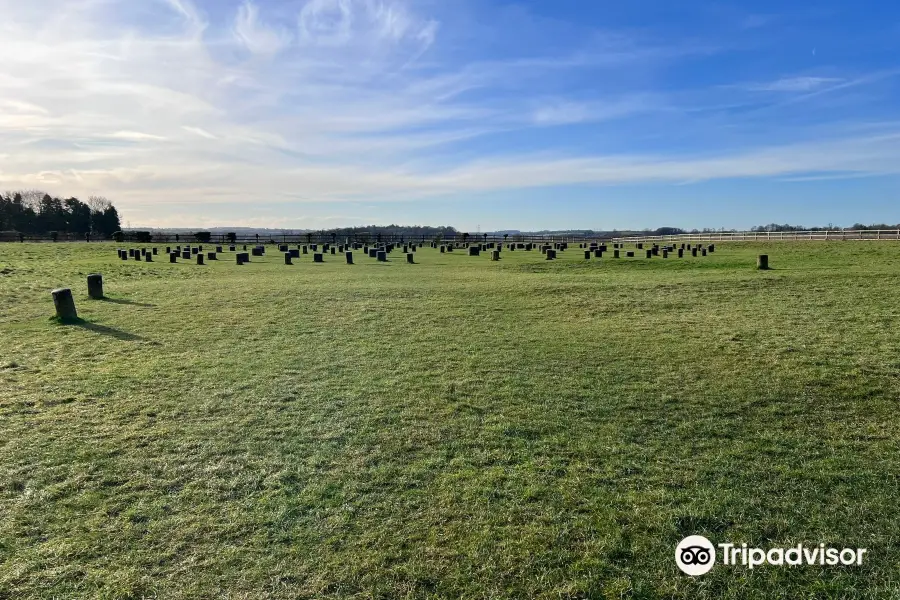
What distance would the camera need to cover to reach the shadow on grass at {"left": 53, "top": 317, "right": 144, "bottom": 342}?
906cm

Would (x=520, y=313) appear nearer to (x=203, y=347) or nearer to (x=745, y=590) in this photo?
(x=203, y=347)

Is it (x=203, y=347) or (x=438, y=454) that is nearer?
(x=438, y=454)

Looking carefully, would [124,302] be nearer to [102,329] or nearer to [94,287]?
[94,287]

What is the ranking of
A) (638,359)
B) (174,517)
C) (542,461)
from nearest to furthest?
(174,517) < (542,461) < (638,359)

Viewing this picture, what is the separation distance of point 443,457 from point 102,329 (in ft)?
26.6

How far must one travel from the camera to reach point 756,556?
3.21 metres

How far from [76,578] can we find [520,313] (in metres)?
9.53

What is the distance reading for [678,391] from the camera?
6.16 m

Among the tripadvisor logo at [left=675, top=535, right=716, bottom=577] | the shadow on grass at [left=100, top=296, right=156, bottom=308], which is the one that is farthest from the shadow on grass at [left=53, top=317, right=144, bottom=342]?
the tripadvisor logo at [left=675, top=535, right=716, bottom=577]

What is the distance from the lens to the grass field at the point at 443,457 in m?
3.04

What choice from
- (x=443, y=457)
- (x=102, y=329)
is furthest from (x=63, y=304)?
(x=443, y=457)

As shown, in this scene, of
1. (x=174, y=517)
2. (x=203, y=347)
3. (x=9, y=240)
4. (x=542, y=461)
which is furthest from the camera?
(x=9, y=240)

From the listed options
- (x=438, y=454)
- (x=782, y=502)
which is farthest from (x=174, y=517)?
(x=782, y=502)

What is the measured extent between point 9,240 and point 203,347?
57.3 m
